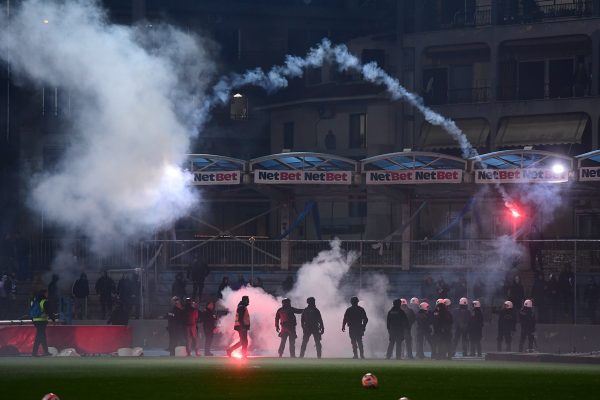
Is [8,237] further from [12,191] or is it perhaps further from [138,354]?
[138,354]

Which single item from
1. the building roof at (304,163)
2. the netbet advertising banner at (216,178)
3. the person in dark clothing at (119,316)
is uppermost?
the building roof at (304,163)

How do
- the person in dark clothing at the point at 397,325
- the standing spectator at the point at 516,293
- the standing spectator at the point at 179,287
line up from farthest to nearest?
the standing spectator at the point at 179,287 → the standing spectator at the point at 516,293 → the person in dark clothing at the point at 397,325

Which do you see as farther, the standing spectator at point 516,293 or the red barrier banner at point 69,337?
the standing spectator at point 516,293

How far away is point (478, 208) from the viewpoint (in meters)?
56.3

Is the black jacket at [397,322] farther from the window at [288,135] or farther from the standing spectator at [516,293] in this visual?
the window at [288,135]

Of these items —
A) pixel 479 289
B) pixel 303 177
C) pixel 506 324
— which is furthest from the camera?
pixel 303 177

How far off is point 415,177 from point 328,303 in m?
7.19

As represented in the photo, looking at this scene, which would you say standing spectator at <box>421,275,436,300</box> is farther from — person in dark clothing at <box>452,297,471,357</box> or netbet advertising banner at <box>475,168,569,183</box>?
netbet advertising banner at <box>475,168,569,183</box>

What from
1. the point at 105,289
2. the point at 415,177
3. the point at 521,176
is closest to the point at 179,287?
the point at 105,289

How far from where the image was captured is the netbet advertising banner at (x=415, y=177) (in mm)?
50688

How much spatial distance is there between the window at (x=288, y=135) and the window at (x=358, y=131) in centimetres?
371

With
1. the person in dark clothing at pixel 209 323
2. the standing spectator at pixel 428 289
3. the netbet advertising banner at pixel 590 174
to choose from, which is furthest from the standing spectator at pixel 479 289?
the person in dark clothing at pixel 209 323

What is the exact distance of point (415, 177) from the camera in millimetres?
51000

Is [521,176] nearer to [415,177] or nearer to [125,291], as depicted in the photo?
[415,177]
